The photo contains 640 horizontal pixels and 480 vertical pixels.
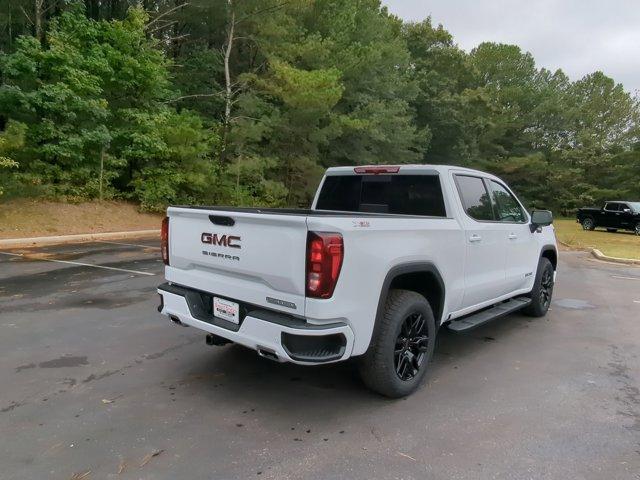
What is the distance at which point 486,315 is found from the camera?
4805 mm

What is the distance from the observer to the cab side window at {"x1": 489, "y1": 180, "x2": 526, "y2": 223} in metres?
5.22

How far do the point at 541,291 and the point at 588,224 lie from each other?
22410 mm

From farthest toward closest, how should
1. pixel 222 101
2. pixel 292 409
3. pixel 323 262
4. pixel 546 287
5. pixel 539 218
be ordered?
pixel 222 101, pixel 546 287, pixel 539 218, pixel 292 409, pixel 323 262

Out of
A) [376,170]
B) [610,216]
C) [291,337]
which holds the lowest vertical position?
[291,337]

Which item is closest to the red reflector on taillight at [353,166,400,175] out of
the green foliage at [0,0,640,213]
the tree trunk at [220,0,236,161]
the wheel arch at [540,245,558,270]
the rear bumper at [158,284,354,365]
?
the rear bumper at [158,284,354,365]

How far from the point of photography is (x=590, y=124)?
44.8m

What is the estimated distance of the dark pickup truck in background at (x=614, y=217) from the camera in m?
23.4

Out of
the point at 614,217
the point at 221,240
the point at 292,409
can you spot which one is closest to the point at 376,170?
the point at 221,240

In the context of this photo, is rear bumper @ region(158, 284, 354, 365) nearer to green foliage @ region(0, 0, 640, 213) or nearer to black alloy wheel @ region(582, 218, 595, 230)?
green foliage @ region(0, 0, 640, 213)

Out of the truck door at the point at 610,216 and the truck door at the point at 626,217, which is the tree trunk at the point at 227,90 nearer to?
the truck door at the point at 610,216

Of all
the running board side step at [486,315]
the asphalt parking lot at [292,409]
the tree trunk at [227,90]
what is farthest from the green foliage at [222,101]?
the running board side step at [486,315]

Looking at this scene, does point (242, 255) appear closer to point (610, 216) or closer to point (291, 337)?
point (291, 337)

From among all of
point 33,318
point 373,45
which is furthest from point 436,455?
point 373,45

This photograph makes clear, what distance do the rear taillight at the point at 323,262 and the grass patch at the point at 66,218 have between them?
41.7ft
